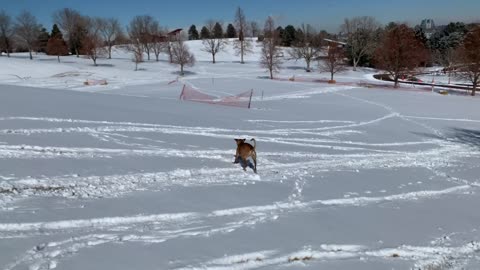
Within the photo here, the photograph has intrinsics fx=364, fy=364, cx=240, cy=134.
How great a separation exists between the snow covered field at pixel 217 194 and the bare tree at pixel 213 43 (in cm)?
6712

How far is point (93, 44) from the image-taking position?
2736 inches

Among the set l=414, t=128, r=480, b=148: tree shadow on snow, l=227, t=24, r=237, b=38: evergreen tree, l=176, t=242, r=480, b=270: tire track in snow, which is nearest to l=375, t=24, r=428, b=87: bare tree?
l=414, t=128, r=480, b=148: tree shadow on snow

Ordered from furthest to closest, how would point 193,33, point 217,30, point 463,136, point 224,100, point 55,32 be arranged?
point 193,33 → point 217,30 → point 55,32 → point 224,100 → point 463,136

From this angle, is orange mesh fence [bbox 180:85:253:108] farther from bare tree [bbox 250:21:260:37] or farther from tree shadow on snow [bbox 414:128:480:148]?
bare tree [bbox 250:21:260:37]

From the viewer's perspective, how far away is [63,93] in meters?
19.8

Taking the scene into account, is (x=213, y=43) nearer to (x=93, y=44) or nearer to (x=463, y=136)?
(x=93, y=44)

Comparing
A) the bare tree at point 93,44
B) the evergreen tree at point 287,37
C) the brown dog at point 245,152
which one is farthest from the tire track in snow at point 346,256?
the evergreen tree at point 287,37

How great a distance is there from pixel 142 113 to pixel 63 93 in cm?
637

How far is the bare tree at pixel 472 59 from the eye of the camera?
38438 millimetres

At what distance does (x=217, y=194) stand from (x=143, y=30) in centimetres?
9484

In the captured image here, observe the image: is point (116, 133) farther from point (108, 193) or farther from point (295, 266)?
point (295, 266)

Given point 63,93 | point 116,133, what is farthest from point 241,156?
point 63,93

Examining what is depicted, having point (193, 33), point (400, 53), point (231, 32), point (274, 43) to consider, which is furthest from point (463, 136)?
point (193, 33)

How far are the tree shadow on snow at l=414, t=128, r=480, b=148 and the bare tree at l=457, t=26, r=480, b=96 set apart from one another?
24072 millimetres
